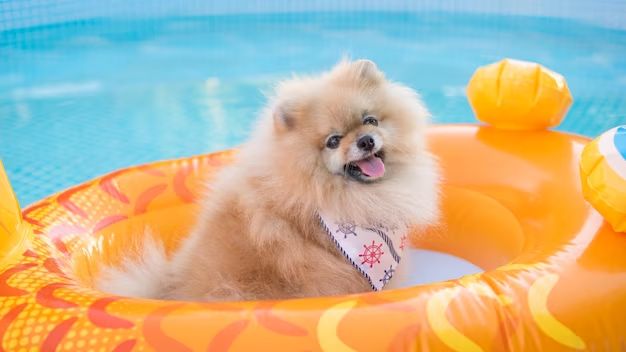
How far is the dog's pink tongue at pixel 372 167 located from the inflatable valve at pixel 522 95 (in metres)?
0.87

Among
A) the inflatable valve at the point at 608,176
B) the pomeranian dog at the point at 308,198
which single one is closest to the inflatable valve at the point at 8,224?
the pomeranian dog at the point at 308,198

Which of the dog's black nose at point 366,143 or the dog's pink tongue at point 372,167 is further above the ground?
the dog's black nose at point 366,143

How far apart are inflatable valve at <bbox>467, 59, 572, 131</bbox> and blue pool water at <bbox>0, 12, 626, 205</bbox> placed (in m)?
1.83

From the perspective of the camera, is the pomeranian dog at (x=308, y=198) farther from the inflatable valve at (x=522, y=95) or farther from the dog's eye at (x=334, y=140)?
the inflatable valve at (x=522, y=95)

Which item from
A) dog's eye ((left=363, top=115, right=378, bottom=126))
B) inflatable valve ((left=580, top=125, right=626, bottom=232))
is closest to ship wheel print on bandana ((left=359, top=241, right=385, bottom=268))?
dog's eye ((left=363, top=115, right=378, bottom=126))

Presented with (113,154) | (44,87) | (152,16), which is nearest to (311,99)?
(113,154)

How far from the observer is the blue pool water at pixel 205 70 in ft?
14.8

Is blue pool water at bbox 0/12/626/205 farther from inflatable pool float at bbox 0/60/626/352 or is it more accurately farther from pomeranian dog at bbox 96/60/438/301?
pomeranian dog at bbox 96/60/438/301

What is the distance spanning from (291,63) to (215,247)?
4922 millimetres

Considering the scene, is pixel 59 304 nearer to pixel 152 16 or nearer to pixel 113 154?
pixel 113 154

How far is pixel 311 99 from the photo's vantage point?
1.73m

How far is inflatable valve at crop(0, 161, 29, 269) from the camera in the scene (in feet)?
5.30

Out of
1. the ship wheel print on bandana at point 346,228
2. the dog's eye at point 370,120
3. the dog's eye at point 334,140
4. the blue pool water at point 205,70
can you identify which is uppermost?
the dog's eye at point 370,120

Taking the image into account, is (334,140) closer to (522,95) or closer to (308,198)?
(308,198)
